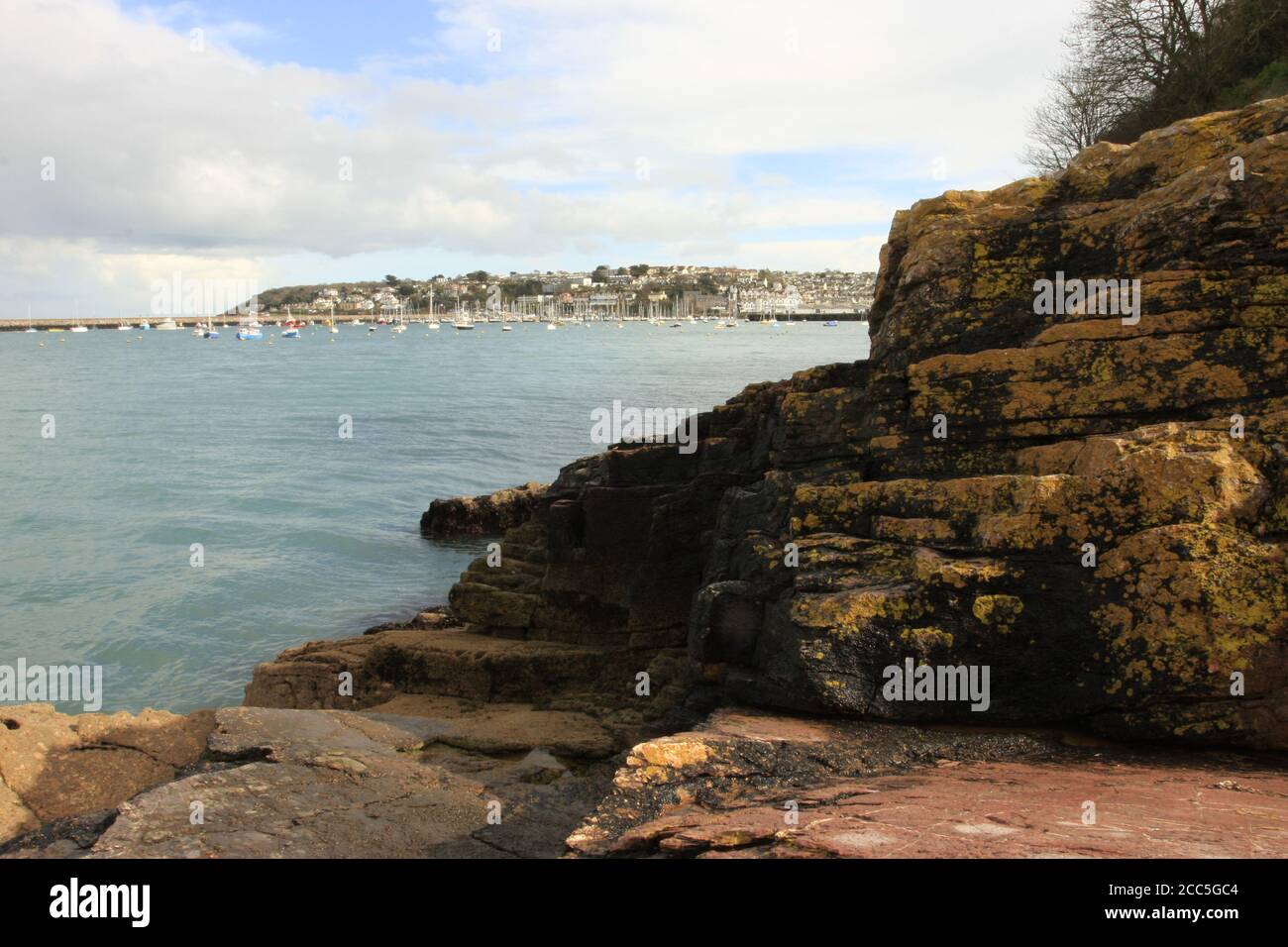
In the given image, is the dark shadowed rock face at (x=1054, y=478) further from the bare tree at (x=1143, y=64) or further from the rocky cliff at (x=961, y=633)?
the bare tree at (x=1143, y=64)

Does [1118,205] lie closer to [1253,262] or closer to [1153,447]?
[1253,262]

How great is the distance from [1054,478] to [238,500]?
3221 centimetres

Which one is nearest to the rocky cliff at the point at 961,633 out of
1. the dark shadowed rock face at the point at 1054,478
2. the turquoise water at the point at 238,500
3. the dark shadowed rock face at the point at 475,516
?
the dark shadowed rock face at the point at 1054,478

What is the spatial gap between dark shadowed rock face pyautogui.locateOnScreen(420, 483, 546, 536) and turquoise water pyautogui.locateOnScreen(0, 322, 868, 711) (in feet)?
3.21

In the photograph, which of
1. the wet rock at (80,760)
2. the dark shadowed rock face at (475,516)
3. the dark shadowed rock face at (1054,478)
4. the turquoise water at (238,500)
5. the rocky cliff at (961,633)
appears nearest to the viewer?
the rocky cliff at (961,633)

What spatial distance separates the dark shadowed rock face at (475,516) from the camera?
28547mm

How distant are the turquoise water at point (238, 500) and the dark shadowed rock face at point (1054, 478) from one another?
1241 cm

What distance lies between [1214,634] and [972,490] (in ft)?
6.98

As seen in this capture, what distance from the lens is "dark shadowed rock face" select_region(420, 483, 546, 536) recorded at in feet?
93.7

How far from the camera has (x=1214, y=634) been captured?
22.5ft

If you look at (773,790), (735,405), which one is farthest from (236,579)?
(773,790)

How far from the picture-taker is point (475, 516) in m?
28.6

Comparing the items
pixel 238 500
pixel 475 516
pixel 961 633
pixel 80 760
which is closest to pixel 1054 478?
pixel 961 633

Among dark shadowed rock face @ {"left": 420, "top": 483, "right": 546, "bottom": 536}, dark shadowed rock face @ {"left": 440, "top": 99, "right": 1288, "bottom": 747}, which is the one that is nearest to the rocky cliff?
dark shadowed rock face @ {"left": 440, "top": 99, "right": 1288, "bottom": 747}
